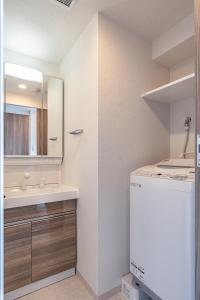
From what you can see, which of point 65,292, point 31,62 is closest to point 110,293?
point 65,292

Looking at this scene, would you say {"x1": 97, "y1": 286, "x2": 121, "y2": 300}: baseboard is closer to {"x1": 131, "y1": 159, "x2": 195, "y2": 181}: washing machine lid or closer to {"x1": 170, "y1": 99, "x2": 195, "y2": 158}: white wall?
{"x1": 131, "y1": 159, "x2": 195, "y2": 181}: washing machine lid

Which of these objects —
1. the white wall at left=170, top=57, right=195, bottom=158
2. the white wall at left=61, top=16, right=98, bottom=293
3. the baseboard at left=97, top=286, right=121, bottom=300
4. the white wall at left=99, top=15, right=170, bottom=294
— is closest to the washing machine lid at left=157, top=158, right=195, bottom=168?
the white wall at left=99, top=15, right=170, bottom=294

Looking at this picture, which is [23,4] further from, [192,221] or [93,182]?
[192,221]

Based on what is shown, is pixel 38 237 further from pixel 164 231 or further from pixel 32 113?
pixel 32 113

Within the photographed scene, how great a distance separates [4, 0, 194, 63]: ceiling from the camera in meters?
1.44

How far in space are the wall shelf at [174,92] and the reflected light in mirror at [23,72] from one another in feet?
4.13

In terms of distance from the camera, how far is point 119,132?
165 centimetres

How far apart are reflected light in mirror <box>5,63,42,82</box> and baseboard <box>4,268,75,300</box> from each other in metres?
2.08

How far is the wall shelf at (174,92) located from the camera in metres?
1.47

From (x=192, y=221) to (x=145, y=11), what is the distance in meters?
1.63

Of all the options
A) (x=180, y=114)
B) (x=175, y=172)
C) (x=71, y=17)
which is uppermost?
(x=71, y=17)

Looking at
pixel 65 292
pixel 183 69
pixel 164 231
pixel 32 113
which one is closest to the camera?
pixel 164 231

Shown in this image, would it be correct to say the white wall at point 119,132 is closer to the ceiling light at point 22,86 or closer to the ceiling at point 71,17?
the ceiling at point 71,17

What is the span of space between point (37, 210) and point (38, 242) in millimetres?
285
